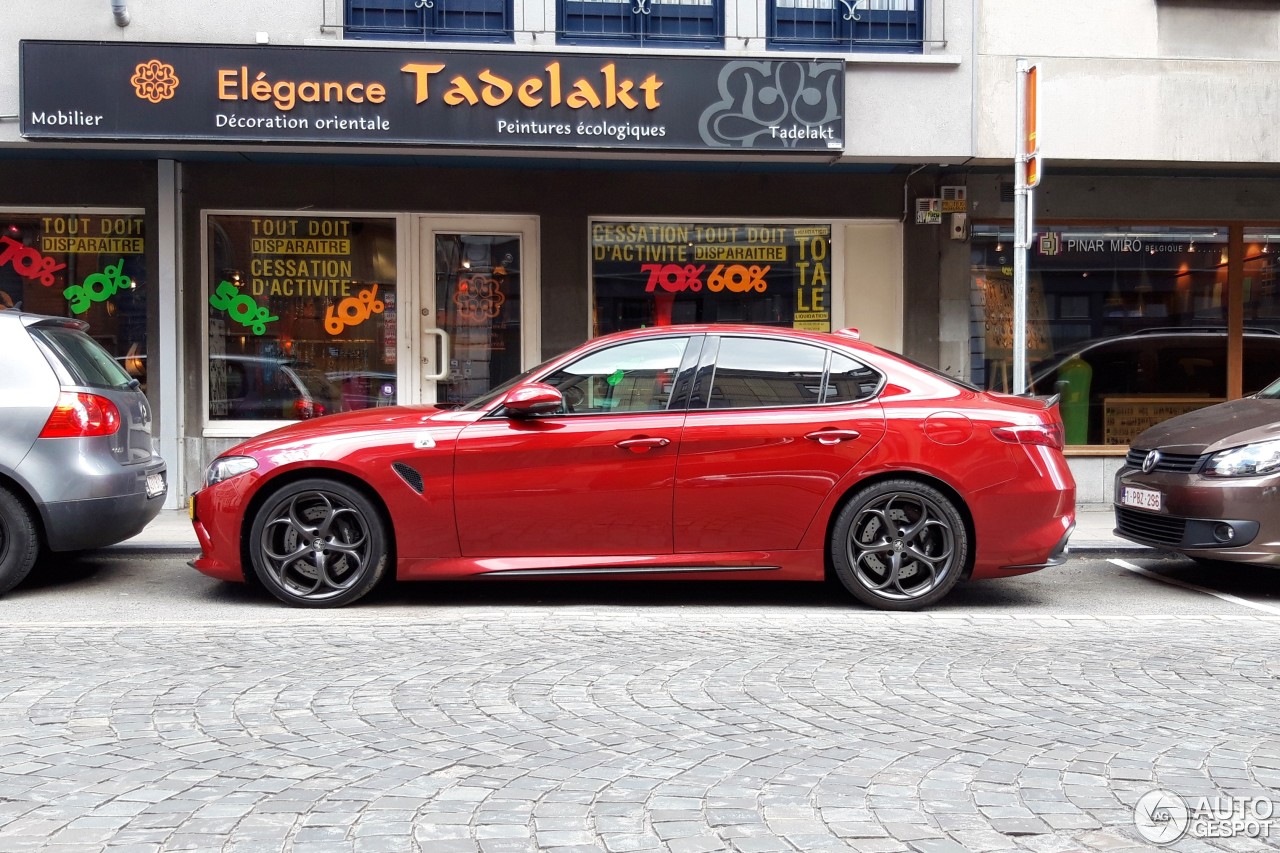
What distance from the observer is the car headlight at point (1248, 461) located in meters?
7.12

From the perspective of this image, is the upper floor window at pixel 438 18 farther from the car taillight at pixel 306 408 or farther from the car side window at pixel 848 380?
the car side window at pixel 848 380

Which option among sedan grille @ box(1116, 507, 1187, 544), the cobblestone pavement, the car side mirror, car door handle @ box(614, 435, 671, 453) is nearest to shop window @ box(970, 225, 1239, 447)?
sedan grille @ box(1116, 507, 1187, 544)

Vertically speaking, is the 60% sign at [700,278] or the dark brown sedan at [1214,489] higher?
the 60% sign at [700,278]

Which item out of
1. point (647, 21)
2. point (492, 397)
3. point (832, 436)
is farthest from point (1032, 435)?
point (647, 21)

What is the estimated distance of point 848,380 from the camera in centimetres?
683

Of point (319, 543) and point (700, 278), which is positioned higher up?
point (700, 278)

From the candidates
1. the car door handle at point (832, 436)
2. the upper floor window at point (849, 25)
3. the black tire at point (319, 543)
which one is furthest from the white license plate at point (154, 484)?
the upper floor window at point (849, 25)

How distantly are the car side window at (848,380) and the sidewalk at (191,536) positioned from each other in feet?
10.3

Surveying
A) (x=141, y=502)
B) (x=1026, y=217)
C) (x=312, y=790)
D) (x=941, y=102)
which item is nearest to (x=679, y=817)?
(x=312, y=790)

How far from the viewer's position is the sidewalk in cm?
888

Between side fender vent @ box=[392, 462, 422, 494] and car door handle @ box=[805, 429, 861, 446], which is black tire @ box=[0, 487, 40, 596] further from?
car door handle @ box=[805, 429, 861, 446]

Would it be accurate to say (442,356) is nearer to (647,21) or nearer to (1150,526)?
(647,21)

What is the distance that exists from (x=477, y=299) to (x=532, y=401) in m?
5.44

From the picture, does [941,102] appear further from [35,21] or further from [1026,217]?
[35,21]
